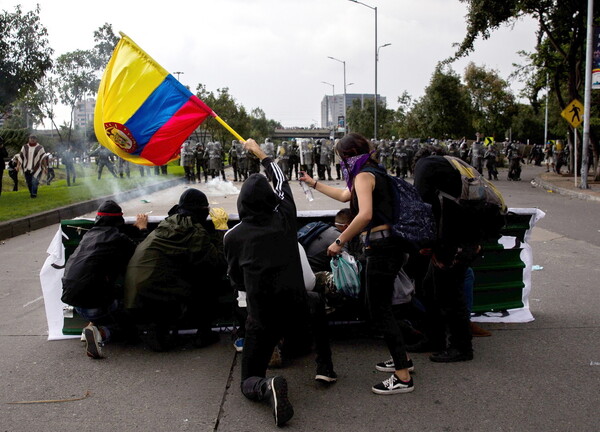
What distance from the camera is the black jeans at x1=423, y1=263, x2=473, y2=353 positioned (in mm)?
3955

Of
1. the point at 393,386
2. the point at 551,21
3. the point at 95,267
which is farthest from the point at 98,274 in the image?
the point at 551,21

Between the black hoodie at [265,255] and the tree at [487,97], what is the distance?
4240 cm

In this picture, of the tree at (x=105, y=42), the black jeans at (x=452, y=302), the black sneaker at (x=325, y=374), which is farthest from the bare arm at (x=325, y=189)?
the tree at (x=105, y=42)

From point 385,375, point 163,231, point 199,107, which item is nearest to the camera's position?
point 385,375

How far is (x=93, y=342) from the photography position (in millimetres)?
4227

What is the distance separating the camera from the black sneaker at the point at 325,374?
3691 millimetres

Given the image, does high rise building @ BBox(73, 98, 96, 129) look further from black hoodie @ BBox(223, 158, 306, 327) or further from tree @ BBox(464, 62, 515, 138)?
black hoodie @ BBox(223, 158, 306, 327)

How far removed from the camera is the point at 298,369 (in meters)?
4.02

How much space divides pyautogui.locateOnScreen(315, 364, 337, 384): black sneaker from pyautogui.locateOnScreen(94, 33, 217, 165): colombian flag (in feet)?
7.99

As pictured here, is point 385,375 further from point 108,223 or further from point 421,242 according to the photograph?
point 108,223

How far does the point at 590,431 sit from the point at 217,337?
2.66 metres

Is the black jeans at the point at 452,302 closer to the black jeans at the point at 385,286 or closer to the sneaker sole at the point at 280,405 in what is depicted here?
the black jeans at the point at 385,286

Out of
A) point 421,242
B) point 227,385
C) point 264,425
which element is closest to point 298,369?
point 227,385

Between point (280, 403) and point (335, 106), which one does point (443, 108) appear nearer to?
point (280, 403)
